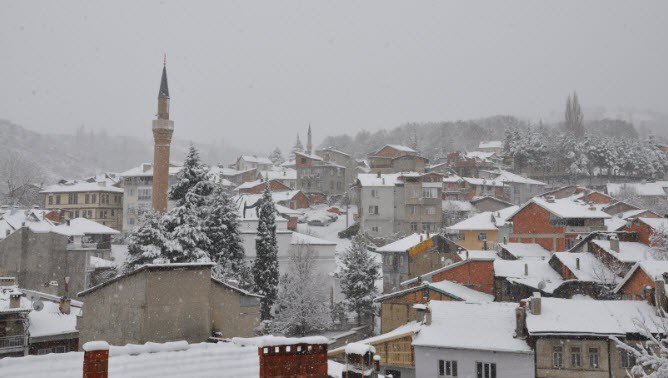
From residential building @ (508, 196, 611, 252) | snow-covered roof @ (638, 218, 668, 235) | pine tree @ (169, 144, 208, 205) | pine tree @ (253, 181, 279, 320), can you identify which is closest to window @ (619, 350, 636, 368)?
snow-covered roof @ (638, 218, 668, 235)

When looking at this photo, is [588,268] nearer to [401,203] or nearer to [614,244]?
[614,244]

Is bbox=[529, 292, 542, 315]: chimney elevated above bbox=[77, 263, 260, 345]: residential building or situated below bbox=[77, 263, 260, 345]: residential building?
below

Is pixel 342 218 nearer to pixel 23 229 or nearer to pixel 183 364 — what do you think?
pixel 23 229

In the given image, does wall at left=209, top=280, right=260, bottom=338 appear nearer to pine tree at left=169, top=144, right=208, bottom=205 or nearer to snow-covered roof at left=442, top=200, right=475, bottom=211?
pine tree at left=169, top=144, right=208, bottom=205

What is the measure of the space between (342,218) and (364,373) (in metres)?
71.9

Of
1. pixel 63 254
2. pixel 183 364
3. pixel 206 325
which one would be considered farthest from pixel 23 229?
pixel 183 364

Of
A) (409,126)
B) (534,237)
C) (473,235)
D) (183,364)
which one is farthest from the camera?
(409,126)

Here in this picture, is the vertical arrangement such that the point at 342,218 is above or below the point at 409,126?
below

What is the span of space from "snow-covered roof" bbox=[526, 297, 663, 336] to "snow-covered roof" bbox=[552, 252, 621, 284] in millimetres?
7639

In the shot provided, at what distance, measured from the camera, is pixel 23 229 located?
137 feet

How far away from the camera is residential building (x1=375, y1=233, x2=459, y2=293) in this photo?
46.2 meters

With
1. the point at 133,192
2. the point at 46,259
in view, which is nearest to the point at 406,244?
the point at 46,259

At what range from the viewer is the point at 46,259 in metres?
42.4

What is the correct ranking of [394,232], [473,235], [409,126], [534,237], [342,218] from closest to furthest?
1. [534,237]
2. [473,235]
3. [394,232]
4. [342,218]
5. [409,126]
